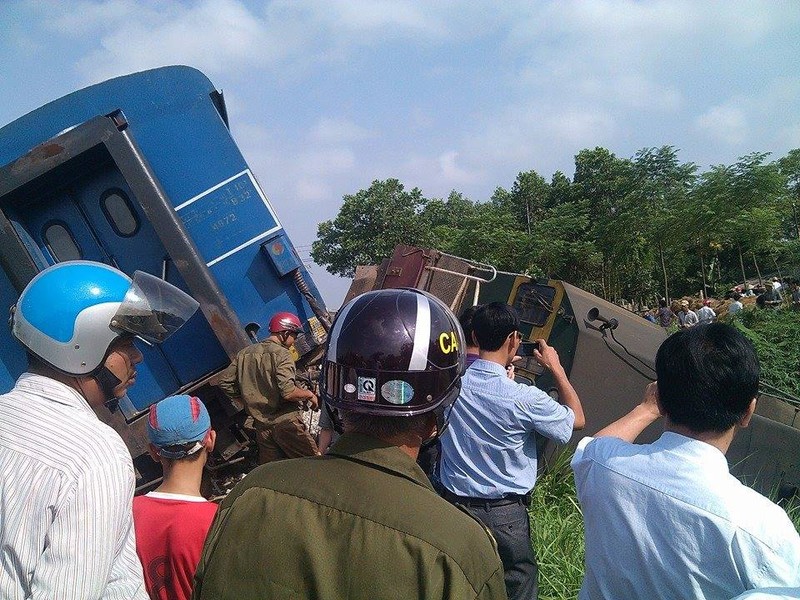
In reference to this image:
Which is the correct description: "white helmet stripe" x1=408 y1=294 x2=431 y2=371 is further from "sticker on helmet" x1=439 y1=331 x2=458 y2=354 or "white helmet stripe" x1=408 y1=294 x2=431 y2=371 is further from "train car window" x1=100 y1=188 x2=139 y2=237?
"train car window" x1=100 y1=188 x2=139 y2=237

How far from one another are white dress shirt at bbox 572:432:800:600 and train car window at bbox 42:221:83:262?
142 inches

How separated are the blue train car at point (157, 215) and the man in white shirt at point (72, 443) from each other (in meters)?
2.17

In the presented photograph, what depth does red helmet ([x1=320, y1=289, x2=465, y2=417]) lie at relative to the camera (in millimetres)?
1132

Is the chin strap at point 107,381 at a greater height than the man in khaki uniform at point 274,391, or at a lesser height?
greater

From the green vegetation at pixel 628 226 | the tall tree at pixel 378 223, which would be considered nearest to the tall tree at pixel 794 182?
the green vegetation at pixel 628 226

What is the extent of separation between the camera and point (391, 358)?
1146mm

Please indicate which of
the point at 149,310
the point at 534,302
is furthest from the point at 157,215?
the point at 534,302

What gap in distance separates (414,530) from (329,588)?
6.3 inches

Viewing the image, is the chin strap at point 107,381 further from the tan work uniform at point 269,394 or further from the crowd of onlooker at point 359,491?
the tan work uniform at point 269,394

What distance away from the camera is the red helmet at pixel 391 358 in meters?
1.13

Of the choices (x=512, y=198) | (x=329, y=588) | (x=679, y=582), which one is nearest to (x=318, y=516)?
(x=329, y=588)

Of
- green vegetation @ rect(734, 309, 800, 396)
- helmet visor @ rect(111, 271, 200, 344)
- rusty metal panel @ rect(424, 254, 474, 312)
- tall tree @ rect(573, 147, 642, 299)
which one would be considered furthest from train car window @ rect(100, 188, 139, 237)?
tall tree @ rect(573, 147, 642, 299)

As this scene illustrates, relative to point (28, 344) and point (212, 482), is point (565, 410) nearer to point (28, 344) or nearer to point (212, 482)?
point (28, 344)

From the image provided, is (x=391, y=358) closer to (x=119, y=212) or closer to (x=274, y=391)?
(x=274, y=391)
